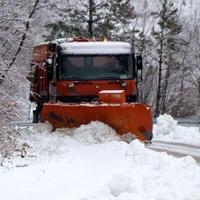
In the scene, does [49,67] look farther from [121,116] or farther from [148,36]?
[148,36]

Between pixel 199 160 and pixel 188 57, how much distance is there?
36.4 m

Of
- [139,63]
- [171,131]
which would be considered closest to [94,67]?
[139,63]

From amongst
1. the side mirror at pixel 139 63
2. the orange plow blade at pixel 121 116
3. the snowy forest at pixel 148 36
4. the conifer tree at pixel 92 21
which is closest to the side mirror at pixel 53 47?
the snowy forest at pixel 148 36

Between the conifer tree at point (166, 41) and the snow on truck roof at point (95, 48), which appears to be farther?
the conifer tree at point (166, 41)

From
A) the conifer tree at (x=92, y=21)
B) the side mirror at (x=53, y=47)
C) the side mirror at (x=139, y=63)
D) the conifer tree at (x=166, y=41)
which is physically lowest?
the conifer tree at (x=166, y=41)

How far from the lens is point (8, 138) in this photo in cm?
1047

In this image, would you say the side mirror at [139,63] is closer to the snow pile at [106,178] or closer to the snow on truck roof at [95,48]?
the snow on truck roof at [95,48]

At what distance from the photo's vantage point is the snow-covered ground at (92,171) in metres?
7.48

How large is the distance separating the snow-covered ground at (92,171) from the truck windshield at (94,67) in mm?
2318

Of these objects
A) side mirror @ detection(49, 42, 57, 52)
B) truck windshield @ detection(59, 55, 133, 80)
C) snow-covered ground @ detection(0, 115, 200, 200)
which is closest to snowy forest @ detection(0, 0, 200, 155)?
side mirror @ detection(49, 42, 57, 52)

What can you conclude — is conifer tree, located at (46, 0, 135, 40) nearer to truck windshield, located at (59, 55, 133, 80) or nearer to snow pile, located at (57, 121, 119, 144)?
truck windshield, located at (59, 55, 133, 80)

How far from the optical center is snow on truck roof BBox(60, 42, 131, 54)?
16469mm

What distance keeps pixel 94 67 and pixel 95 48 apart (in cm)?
66

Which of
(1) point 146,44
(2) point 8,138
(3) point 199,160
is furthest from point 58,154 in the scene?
(1) point 146,44
